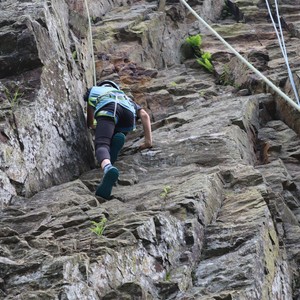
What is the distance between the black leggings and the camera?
7.86 m

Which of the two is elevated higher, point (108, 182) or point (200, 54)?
point (108, 182)

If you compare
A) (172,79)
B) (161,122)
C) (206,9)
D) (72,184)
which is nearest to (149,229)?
(72,184)

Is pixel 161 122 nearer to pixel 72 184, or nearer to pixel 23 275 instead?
pixel 72 184

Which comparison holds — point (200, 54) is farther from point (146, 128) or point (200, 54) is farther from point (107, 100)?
point (107, 100)

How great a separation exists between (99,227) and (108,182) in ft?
4.52

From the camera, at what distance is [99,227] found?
5.85 meters

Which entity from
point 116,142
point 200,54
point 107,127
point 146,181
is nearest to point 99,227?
point 146,181

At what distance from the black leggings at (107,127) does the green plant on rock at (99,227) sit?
175 cm

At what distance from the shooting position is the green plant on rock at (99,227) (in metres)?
5.77

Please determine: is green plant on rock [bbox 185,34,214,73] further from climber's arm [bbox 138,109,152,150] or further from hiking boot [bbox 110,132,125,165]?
hiking boot [bbox 110,132,125,165]

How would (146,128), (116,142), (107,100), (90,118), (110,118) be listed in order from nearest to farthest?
(110,118)
(107,100)
(116,142)
(146,128)
(90,118)

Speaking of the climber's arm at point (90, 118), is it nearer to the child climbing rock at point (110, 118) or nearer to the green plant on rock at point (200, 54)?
the child climbing rock at point (110, 118)

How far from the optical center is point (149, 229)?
19.3 ft

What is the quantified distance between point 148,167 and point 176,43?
886 cm
